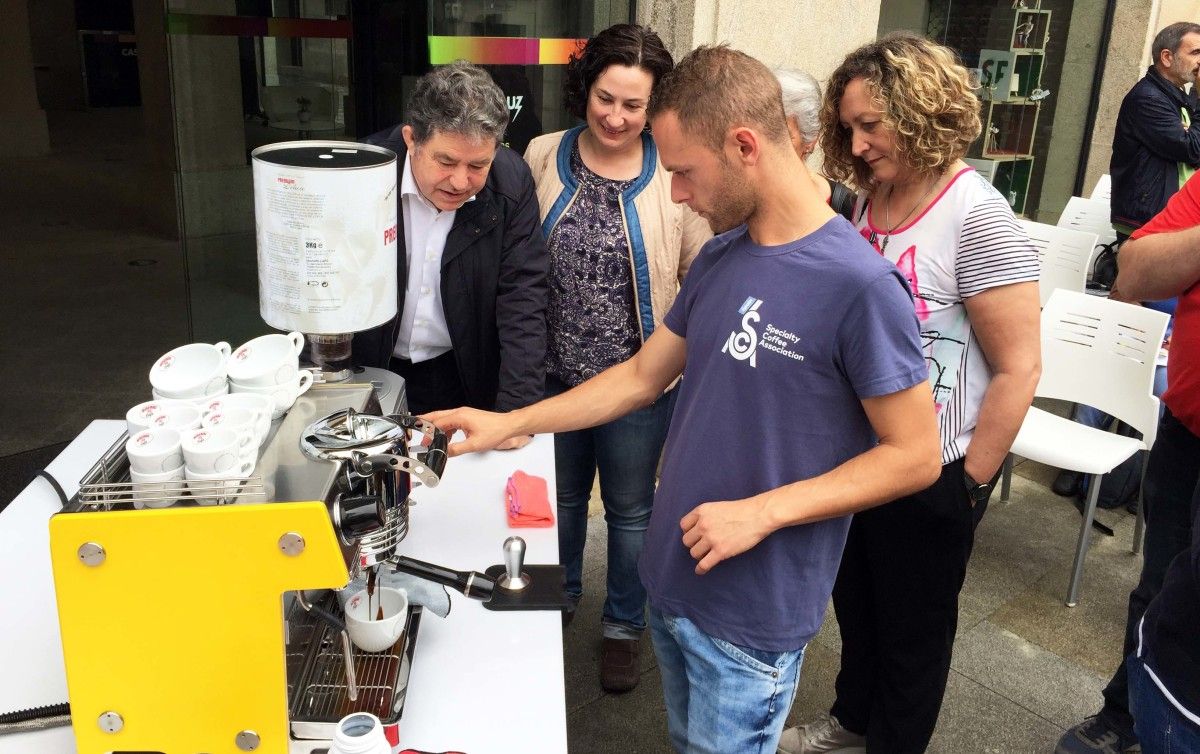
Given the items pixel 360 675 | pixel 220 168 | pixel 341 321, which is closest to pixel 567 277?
pixel 341 321

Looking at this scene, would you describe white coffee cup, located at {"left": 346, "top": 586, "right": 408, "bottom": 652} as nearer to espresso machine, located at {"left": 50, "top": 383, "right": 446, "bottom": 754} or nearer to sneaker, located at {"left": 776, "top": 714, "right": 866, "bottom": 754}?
espresso machine, located at {"left": 50, "top": 383, "right": 446, "bottom": 754}

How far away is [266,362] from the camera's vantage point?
70.0 inches

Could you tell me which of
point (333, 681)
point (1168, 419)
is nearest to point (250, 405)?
point (333, 681)

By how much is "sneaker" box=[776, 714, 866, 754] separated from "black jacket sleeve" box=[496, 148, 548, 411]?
3.68ft

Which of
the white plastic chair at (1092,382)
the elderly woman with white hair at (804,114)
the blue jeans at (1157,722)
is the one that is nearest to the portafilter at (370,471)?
the blue jeans at (1157,722)

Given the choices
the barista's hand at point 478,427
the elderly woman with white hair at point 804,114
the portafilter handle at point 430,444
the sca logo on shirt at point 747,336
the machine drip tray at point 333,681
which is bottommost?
the machine drip tray at point 333,681

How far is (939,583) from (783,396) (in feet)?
2.89

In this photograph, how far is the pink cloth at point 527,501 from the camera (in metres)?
2.08

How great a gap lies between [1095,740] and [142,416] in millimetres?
2453

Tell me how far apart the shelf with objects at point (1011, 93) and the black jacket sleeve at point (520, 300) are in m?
5.38

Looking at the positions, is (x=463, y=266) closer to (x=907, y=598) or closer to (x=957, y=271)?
(x=957, y=271)

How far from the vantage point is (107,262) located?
7.04 metres

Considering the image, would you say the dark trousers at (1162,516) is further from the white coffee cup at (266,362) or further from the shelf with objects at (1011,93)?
the shelf with objects at (1011,93)

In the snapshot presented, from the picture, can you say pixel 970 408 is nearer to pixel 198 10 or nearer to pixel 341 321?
pixel 341 321
